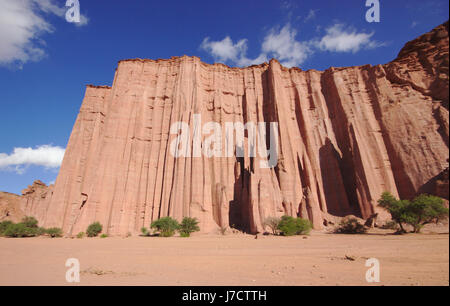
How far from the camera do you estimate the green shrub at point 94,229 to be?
87.8 feet

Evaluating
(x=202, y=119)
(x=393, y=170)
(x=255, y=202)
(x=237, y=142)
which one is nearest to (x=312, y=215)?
(x=255, y=202)

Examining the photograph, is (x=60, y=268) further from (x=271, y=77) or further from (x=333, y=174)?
(x=271, y=77)

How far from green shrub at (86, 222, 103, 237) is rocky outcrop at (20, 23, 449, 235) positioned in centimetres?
144

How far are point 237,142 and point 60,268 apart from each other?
3151 cm

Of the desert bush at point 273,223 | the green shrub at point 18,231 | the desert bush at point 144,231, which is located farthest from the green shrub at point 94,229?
the desert bush at point 273,223

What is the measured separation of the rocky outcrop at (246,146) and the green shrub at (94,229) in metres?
1.44


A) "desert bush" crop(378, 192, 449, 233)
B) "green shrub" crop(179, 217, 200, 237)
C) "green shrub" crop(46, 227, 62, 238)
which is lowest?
"green shrub" crop(46, 227, 62, 238)

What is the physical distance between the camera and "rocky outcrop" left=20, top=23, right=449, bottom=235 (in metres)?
28.6

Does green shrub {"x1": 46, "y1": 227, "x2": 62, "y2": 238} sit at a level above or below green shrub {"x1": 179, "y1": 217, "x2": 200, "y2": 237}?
below

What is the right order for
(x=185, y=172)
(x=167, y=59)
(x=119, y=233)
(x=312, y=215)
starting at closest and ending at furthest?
(x=312, y=215), (x=119, y=233), (x=185, y=172), (x=167, y=59)

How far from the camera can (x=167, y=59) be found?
42.2 meters

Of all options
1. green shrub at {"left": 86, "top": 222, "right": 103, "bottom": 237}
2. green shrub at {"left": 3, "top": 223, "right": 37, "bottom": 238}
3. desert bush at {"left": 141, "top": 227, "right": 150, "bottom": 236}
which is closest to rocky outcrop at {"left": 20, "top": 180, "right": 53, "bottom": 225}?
green shrub at {"left": 3, "top": 223, "right": 37, "bottom": 238}

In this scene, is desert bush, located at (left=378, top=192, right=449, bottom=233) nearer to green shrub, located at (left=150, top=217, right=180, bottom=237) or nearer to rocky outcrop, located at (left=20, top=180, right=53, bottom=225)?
green shrub, located at (left=150, top=217, right=180, bottom=237)

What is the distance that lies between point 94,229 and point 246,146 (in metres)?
23.6
